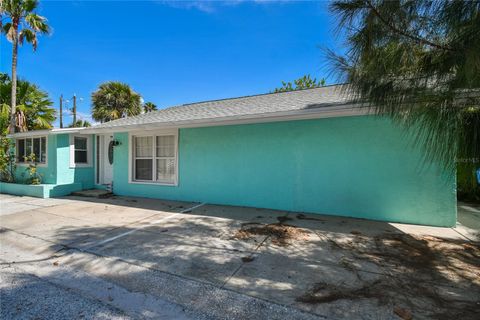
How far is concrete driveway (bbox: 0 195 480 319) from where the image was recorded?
2395mm

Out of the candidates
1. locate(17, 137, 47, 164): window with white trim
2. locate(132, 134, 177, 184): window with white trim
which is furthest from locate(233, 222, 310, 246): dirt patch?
locate(17, 137, 47, 164): window with white trim

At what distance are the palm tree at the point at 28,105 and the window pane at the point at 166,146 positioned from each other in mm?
8662

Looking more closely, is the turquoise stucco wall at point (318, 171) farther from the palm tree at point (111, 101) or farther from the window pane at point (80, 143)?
the palm tree at point (111, 101)

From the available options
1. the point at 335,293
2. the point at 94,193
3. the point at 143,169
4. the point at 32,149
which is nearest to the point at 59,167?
the point at 94,193

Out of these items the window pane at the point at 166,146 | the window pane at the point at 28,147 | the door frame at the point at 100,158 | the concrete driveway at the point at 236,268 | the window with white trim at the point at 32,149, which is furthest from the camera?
the window pane at the point at 28,147

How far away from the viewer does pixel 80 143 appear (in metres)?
9.86

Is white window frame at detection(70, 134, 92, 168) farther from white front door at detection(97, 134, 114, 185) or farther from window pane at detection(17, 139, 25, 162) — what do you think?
window pane at detection(17, 139, 25, 162)

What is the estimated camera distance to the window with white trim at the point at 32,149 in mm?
9758

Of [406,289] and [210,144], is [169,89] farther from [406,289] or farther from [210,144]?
[406,289]

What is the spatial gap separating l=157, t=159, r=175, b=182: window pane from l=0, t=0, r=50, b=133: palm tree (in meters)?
8.54

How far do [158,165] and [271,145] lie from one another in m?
4.22

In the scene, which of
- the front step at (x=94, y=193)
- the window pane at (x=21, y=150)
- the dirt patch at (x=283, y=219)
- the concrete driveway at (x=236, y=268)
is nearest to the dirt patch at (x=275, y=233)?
the concrete driveway at (x=236, y=268)

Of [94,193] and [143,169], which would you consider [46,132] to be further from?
[143,169]

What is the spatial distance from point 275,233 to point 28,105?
15.0 m
